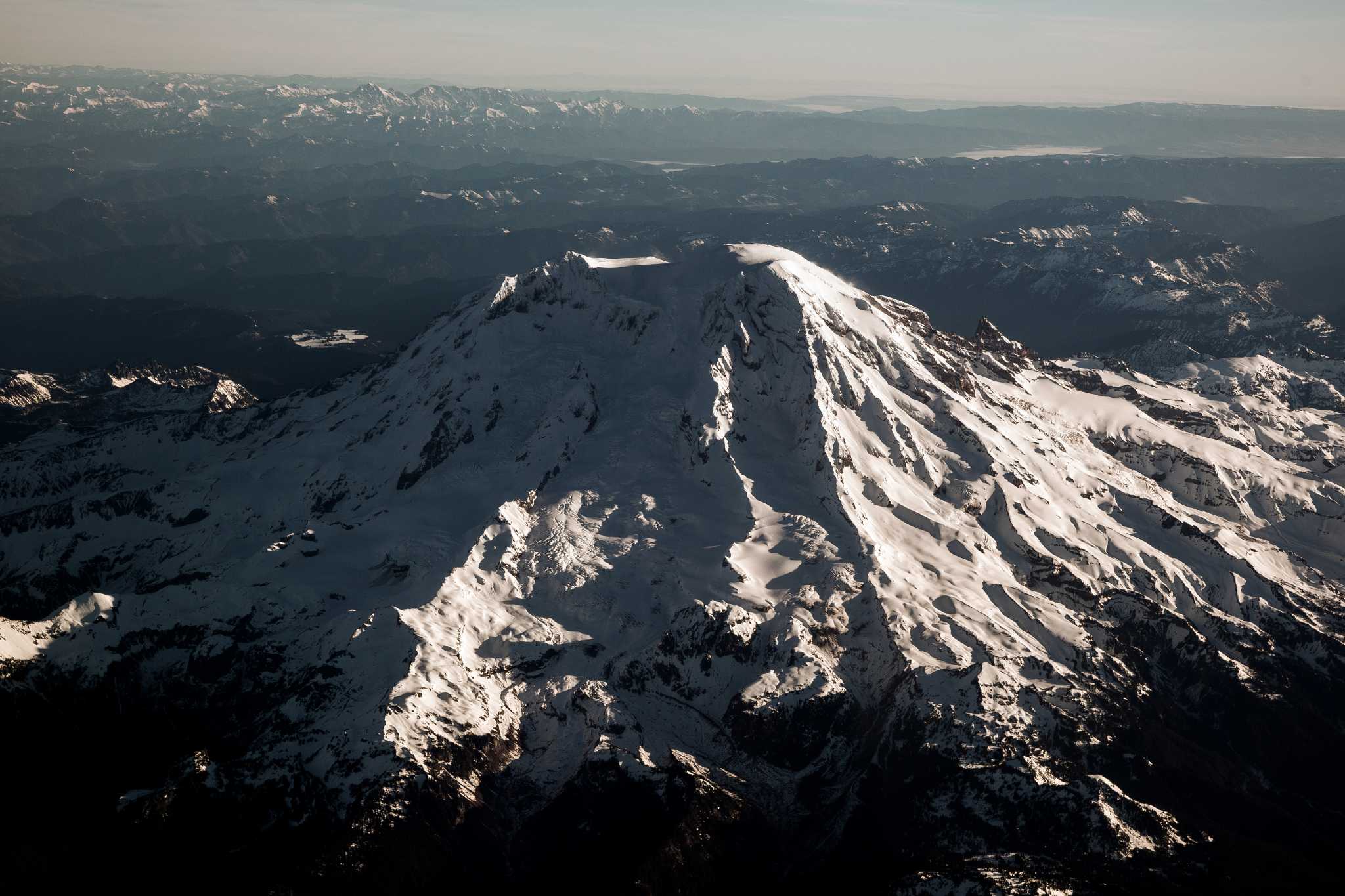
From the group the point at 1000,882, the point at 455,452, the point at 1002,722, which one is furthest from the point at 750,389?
the point at 1000,882

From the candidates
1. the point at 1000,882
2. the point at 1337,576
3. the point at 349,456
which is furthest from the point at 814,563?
the point at 1337,576

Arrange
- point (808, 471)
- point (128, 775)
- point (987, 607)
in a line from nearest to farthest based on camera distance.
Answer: point (128, 775) → point (987, 607) → point (808, 471)

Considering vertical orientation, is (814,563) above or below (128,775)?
above

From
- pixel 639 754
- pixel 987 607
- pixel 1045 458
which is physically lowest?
pixel 639 754

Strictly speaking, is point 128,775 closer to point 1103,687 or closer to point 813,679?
point 813,679

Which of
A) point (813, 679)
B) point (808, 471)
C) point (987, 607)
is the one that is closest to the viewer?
point (813, 679)

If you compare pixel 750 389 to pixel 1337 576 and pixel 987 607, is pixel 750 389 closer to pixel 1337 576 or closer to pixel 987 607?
pixel 987 607

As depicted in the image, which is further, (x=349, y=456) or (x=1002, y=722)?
(x=349, y=456)
